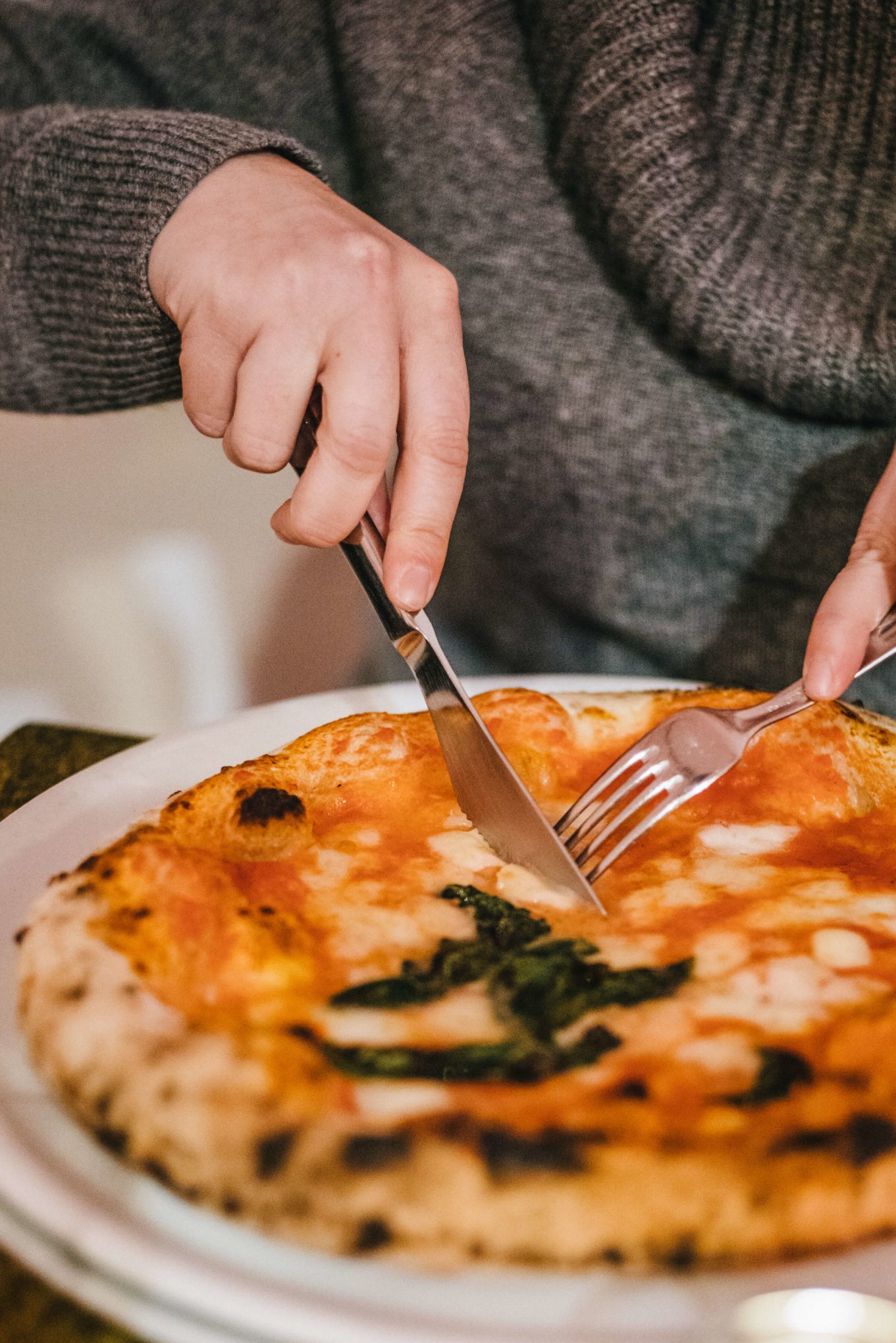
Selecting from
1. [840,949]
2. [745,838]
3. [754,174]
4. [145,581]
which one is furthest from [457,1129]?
[145,581]

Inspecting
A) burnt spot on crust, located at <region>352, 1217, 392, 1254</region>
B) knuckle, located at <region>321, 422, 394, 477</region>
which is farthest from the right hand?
burnt spot on crust, located at <region>352, 1217, 392, 1254</region>

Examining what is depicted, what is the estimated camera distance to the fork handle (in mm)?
777

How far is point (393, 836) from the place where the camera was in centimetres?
79

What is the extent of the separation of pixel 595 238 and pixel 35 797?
100 cm

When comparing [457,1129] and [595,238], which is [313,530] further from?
[595,238]

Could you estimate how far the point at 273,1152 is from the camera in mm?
485

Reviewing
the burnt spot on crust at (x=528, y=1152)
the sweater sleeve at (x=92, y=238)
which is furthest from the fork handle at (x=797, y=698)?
the sweater sleeve at (x=92, y=238)

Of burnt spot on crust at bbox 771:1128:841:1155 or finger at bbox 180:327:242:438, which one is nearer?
burnt spot on crust at bbox 771:1128:841:1155

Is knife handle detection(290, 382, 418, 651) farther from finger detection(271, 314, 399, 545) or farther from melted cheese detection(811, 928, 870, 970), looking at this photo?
melted cheese detection(811, 928, 870, 970)

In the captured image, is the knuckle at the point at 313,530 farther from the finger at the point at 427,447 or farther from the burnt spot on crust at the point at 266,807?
the burnt spot on crust at the point at 266,807

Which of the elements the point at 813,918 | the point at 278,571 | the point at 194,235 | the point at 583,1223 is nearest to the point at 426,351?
the point at 194,235

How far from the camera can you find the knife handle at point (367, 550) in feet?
2.59

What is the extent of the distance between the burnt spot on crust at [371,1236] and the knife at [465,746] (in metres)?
0.29

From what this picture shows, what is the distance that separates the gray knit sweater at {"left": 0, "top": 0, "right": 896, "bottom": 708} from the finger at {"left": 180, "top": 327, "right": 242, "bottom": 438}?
190 mm
